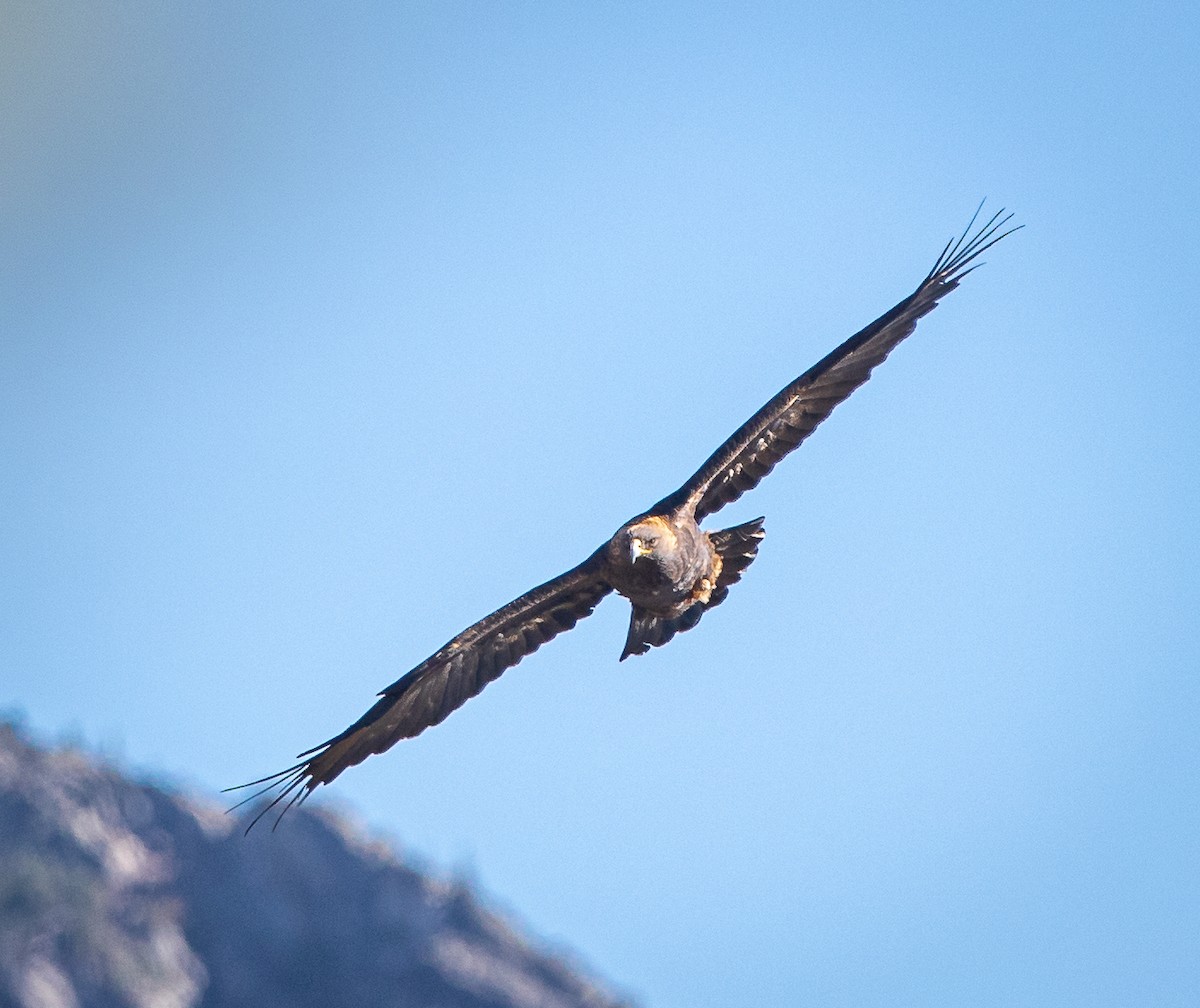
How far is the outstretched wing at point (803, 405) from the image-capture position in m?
14.8

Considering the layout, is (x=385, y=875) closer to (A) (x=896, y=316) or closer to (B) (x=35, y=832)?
(B) (x=35, y=832)

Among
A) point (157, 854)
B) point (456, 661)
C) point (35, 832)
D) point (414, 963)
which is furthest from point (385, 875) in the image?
point (456, 661)

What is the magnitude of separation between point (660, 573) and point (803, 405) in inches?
77.6

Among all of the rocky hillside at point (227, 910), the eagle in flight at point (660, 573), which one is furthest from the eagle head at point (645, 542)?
the rocky hillside at point (227, 910)

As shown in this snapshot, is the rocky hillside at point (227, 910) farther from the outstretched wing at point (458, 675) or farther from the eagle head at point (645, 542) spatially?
the eagle head at point (645, 542)

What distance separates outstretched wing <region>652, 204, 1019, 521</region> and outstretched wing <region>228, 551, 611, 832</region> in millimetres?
1280

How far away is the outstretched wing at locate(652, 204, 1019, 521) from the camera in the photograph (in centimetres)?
1484

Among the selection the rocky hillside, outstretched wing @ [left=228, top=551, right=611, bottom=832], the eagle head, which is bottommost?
the rocky hillside

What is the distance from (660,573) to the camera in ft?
47.6

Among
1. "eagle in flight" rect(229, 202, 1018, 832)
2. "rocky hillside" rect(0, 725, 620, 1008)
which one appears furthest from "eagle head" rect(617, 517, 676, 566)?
"rocky hillside" rect(0, 725, 620, 1008)

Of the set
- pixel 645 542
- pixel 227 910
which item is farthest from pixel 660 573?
pixel 227 910

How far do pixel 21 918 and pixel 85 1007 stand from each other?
3.18 meters

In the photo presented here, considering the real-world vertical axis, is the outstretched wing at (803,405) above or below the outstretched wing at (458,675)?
above

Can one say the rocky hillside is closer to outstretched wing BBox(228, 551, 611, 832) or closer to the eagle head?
outstretched wing BBox(228, 551, 611, 832)
